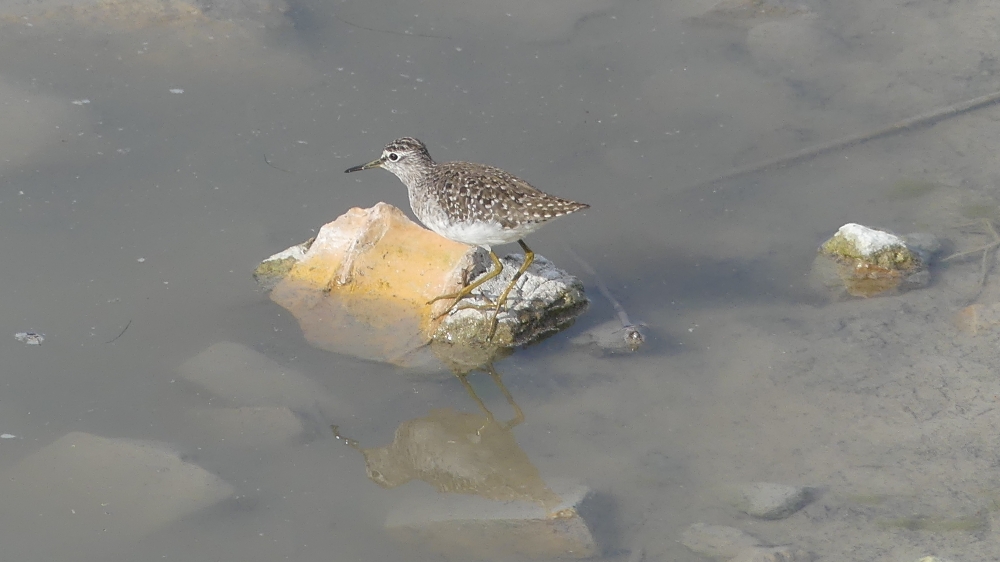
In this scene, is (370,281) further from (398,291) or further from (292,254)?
(292,254)

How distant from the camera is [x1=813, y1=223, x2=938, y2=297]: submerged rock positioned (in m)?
6.39

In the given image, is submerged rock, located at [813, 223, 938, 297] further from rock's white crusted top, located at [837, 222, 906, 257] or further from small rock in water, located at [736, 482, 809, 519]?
small rock in water, located at [736, 482, 809, 519]

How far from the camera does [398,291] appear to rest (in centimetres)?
622

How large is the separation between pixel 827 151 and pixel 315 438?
431 centimetres

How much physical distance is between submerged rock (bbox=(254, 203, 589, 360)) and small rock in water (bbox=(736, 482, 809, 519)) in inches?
64.3

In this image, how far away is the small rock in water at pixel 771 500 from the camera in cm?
490

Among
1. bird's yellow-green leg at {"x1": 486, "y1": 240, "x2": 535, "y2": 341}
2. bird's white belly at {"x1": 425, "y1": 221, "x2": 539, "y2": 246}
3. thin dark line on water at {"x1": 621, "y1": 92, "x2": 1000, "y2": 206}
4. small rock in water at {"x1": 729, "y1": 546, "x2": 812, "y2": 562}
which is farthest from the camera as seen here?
thin dark line on water at {"x1": 621, "y1": 92, "x2": 1000, "y2": 206}

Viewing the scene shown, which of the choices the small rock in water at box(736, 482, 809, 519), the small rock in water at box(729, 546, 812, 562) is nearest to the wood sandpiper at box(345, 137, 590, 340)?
the small rock in water at box(736, 482, 809, 519)

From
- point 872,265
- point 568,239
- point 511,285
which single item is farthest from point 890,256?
point 511,285

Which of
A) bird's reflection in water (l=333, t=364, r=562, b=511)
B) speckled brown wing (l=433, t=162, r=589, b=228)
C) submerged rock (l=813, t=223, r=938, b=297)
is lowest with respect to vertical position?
bird's reflection in water (l=333, t=364, r=562, b=511)

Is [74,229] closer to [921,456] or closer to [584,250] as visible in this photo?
[584,250]

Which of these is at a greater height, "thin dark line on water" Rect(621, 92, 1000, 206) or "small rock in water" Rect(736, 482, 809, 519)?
"thin dark line on water" Rect(621, 92, 1000, 206)

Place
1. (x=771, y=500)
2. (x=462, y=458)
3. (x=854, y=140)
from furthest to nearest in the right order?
(x=854, y=140), (x=462, y=458), (x=771, y=500)

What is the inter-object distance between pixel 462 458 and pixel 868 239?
2.93 metres
